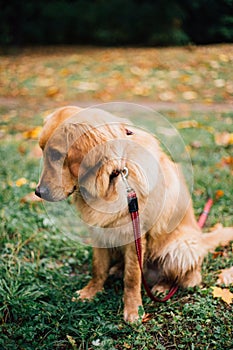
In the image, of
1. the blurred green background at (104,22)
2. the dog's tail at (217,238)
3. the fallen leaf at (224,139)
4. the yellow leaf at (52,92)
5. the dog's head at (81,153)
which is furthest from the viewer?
the yellow leaf at (52,92)

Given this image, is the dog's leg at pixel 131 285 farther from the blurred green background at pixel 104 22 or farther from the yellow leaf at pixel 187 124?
the blurred green background at pixel 104 22

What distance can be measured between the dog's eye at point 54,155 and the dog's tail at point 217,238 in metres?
1.63

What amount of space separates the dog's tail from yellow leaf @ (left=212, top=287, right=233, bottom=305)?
1.69 feet

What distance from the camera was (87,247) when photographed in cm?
377

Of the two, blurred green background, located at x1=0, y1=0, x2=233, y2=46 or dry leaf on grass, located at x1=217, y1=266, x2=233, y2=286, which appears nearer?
dry leaf on grass, located at x1=217, y1=266, x2=233, y2=286

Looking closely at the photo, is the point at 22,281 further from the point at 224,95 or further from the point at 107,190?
the point at 224,95

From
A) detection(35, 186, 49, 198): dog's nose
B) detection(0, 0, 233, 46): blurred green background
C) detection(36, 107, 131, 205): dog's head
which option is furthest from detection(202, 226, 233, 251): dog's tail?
detection(0, 0, 233, 46): blurred green background

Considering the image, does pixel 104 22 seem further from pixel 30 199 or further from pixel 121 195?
pixel 121 195

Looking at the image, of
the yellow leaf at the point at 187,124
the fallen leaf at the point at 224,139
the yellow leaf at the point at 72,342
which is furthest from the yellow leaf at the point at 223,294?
the yellow leaf at the point at 187,124

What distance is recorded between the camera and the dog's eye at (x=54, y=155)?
247cm

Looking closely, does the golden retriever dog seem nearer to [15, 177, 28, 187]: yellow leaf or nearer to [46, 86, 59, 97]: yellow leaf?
[15, 177, 28, 187]: yellow leaf

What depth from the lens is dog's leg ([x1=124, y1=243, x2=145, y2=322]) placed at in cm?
289

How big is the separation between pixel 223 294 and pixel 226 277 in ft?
0.71

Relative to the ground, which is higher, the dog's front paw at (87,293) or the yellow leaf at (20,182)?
the yellow leaf at (20,182)
